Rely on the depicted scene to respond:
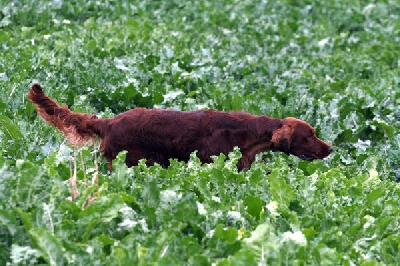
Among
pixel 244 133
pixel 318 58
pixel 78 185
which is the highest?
pixel 78 185

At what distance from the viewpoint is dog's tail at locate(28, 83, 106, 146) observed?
25.1 ft

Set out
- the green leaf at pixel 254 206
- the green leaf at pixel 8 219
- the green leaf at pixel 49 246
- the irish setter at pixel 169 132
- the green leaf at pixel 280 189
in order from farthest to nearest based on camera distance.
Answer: the irish setter at pixel 169 132
the green leaf at pixel 280 189
the green leaf at pixel 254 206
the green leaf at pixel 8 219
the green leaf at pixel 49 246

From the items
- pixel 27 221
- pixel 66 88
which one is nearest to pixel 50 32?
pixel 66 88

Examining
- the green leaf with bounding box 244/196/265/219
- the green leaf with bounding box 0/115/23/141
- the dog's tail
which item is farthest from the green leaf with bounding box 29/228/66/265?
the green leaf with bounding box 0/115/23/141

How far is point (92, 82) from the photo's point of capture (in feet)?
34.2

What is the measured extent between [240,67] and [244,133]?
16.2ft

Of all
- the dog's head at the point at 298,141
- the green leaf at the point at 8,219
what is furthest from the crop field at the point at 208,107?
the dog's head at the point at 298,141

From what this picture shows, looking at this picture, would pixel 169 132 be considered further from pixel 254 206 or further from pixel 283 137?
pixel 254 206

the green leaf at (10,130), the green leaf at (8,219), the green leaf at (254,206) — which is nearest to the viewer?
the green leaf at (8,219)

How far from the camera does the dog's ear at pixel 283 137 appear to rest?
25.6ft

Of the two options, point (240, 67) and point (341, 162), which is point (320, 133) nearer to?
point (341, 162)

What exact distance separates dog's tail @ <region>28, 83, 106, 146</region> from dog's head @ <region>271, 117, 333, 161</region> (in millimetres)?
1637

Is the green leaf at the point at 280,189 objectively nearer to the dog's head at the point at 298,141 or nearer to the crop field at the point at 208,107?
the crop field at the point at 208,107

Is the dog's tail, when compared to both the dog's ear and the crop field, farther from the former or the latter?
the dog's ear
